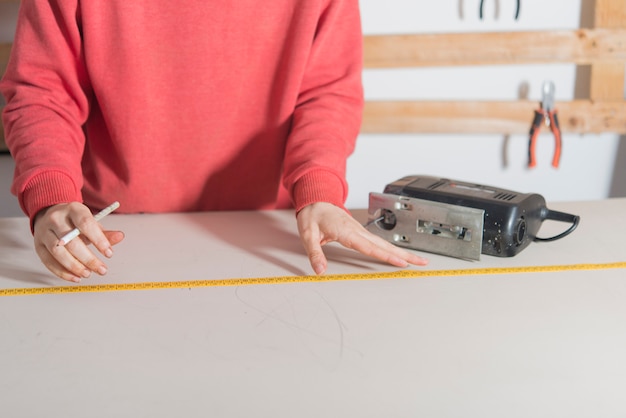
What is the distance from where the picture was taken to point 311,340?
897 mm

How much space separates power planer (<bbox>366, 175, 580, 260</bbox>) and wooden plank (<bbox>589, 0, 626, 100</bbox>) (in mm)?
924

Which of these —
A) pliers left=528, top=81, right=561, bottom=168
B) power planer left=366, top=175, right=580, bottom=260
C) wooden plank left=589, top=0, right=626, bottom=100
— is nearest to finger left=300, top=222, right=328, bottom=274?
power planer left=366, top=175, right=580, bottom=260

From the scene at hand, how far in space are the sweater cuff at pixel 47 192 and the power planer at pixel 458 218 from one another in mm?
470

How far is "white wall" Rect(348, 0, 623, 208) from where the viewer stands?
1.99 m

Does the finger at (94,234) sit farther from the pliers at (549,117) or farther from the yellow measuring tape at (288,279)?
the pliers at (549,117)

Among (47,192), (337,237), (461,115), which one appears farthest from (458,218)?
(461,115)

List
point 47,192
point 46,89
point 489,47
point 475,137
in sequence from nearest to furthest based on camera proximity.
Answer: point 47,192
point 46,89
point 489,47
point 475,137

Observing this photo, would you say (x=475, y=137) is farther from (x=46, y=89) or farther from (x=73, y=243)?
(x=73, y=243)

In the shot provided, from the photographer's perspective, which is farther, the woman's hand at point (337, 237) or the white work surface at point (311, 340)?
the woman's hand at point (337, 237)

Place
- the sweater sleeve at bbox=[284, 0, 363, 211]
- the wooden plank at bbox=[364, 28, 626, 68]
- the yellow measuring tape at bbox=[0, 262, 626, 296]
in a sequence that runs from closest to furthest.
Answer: the yellow measuring tape at bbox=[0, 262, 626, 296]
the sweater sleeve at bbox=[284, 0, 363, 211]
the wooden plank at bbox=[364, 28, 626, 68]

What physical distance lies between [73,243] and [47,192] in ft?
0.50

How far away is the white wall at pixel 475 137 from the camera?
78.3 inches

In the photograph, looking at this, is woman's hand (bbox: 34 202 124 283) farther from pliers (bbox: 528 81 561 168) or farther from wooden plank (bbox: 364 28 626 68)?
pliers (bbox: 528 81 561 168)

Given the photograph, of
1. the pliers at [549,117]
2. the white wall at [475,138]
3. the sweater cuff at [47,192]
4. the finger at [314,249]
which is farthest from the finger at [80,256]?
the pliers at [549,117]
